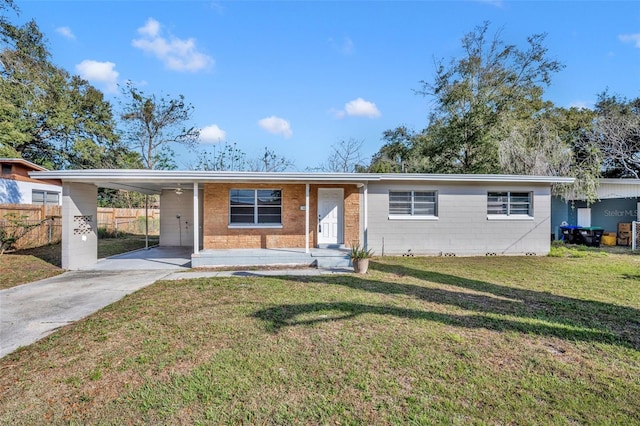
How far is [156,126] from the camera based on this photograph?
2608cm

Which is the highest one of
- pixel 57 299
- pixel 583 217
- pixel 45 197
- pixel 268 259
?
pixel 45 197

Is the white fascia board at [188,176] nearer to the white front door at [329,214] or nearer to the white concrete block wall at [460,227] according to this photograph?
the white front door at [329,214]

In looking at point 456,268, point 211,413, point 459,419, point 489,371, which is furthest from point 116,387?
point 456,268

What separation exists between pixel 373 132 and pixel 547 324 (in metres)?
23.6

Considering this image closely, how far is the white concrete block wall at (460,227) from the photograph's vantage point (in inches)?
455

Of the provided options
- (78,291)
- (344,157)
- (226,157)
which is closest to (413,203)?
(78,291)

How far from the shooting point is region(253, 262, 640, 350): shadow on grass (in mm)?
4414

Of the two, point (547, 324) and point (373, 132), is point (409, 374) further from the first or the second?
point (373, 132)

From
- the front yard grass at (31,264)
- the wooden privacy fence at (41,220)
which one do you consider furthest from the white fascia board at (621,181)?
the front yard grass at (31,264)

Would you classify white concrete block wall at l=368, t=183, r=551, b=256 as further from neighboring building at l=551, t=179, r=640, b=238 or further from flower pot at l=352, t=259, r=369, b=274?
neighboring building at l=551, t=179, r=640, b=238

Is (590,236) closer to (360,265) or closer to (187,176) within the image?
(360,265)

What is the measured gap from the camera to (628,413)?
262 centimetres

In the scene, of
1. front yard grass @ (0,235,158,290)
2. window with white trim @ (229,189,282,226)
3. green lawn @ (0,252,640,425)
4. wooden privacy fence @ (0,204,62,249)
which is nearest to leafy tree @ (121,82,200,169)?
wooden privacy fence @ (0,204,62,249)

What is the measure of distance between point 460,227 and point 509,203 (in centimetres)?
230
